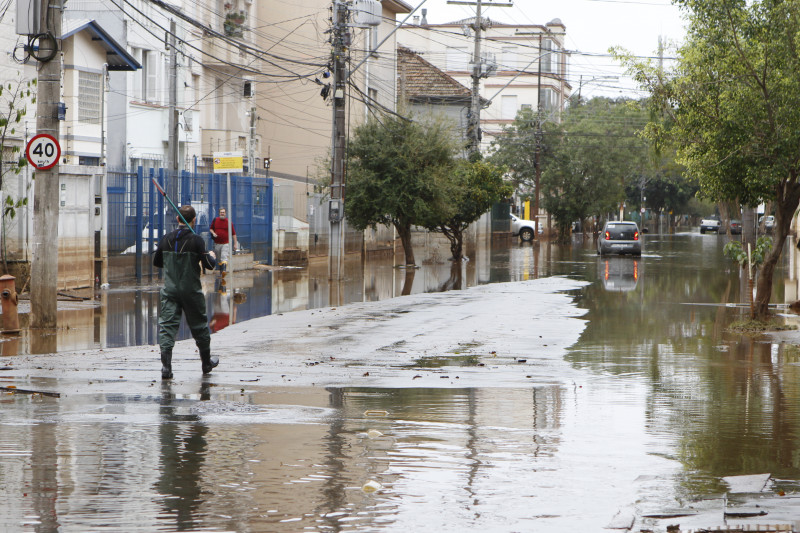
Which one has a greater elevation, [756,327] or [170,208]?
[170,208]

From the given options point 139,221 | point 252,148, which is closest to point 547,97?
point 252,148

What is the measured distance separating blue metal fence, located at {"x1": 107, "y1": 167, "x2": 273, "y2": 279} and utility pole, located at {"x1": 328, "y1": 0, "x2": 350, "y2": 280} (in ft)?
12.4

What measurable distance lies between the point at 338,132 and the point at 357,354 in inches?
586

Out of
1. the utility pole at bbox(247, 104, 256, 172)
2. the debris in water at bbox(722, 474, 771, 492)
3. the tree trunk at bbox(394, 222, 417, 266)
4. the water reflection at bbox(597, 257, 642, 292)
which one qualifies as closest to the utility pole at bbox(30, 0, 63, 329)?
the debris in water at bbox(722, 474, 771, 492)

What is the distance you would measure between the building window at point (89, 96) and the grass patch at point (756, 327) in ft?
69.4

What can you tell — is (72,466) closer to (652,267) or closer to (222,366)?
(222,366)

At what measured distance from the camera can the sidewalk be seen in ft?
35.1

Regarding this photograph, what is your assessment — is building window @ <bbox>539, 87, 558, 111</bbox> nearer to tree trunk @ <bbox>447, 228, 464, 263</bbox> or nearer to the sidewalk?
tree trunk @ <bbox>447, 228, 464, 263</bbox>

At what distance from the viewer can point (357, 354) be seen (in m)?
13.1

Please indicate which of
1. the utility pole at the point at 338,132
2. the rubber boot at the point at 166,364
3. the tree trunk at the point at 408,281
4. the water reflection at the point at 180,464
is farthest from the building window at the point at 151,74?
the water reflection at the point at 180,464

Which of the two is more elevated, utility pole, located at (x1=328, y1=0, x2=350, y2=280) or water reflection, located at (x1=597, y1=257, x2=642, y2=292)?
utility pole, located at (x1=328, y1=0, x2=350, y2=280)

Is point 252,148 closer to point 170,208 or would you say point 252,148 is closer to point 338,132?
point 338,132

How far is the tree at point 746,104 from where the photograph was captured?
1514 centimetres

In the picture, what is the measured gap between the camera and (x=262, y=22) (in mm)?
46875
